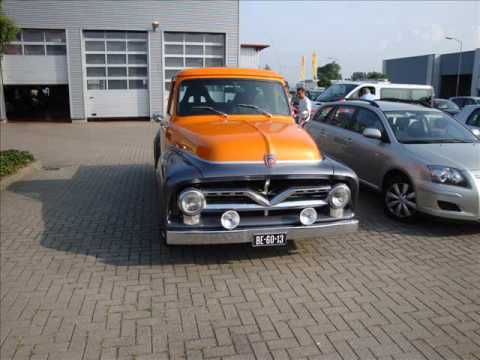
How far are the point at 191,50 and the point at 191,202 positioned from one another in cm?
2033

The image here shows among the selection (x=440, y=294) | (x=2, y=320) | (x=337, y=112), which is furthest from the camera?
(x=337, y=112)

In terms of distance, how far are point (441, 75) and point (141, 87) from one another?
47156mm

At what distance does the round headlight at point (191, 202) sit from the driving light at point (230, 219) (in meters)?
0.24

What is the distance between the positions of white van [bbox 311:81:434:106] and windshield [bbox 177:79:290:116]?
35.0 ft

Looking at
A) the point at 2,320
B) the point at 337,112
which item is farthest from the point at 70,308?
the point at 337,112

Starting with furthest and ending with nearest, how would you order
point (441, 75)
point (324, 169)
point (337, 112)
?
1. point (441, 75)
2. point (337, 112)
3. point (324, 169)

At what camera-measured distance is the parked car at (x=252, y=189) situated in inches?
180

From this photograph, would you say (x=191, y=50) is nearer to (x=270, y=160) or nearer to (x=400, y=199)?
(x=400, y=199)

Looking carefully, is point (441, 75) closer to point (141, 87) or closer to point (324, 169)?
point (141, 87)

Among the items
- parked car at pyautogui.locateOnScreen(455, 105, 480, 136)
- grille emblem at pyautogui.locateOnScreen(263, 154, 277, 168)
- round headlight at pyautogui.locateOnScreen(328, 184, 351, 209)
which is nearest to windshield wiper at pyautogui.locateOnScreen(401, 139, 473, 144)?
round headlight at pyautogui.locateOnScreen(328, 184, 351, 209)

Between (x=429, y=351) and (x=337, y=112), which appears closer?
(x=429, y=351)

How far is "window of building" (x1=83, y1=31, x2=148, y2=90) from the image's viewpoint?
2269cm

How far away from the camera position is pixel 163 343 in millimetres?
3615

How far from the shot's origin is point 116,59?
22938 millimetres
